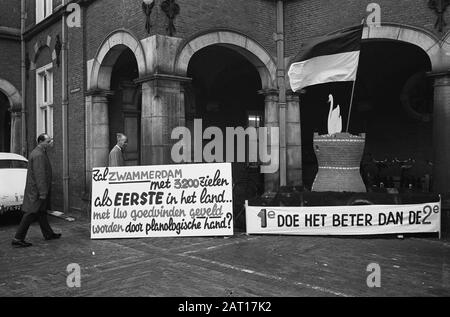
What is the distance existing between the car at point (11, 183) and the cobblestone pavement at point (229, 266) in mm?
2109

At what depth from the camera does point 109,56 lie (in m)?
11.0

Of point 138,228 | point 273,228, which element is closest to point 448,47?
point 273,228

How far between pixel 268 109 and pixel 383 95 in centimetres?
495

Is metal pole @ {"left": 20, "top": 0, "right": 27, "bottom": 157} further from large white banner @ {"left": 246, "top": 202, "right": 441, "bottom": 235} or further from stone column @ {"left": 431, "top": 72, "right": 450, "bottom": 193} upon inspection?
stone column @ {"left": 431, "top": 72, "right": 450, "bottom": 193}

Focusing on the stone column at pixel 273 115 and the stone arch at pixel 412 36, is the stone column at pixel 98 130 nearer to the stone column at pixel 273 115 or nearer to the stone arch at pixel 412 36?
the stone column at pixel 273 115

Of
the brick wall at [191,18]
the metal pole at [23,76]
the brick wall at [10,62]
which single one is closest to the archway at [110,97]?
the brick wall at [191,18]

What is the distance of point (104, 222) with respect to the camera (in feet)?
26.6

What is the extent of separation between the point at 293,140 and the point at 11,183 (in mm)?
6774

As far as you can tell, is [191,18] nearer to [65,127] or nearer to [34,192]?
[34,192]

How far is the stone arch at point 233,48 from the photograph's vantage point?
9.48 m

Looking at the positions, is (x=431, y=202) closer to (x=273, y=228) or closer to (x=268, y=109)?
(x=273, y=228)

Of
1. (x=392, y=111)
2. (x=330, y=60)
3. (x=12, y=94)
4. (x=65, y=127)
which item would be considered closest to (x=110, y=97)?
(x=65, y=127)

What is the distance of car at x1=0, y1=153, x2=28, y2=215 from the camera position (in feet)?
33.4

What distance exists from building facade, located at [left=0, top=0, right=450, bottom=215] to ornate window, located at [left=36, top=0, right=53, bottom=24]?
40 millimetres
